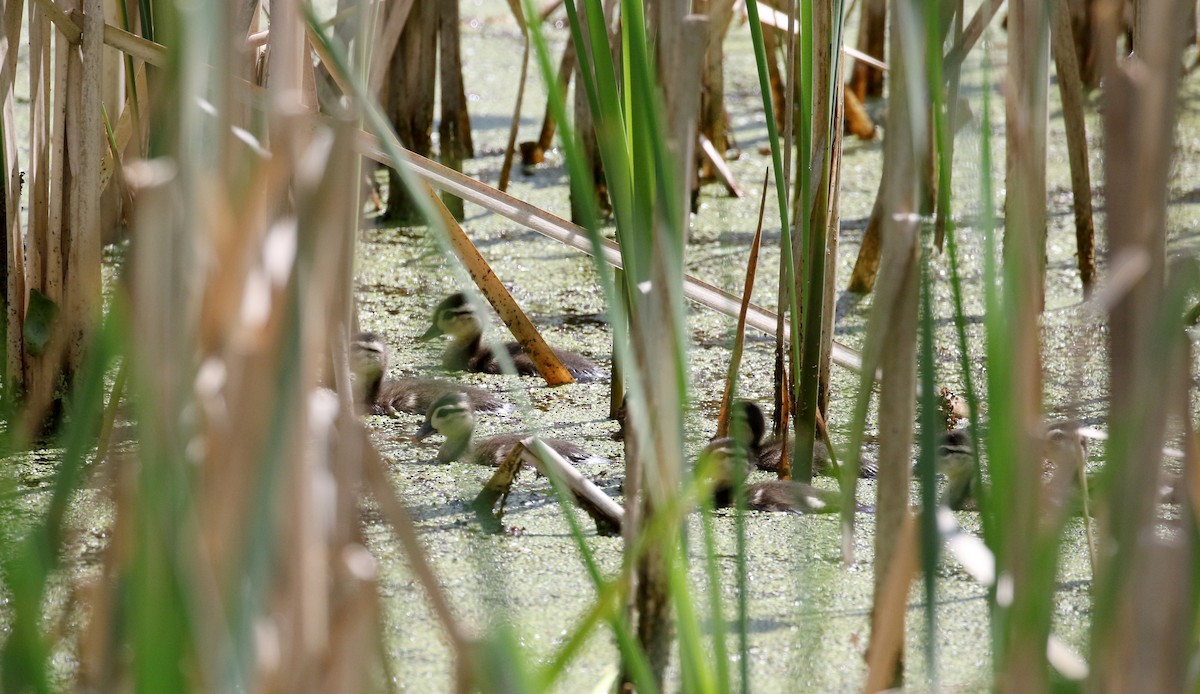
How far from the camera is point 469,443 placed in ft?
5.92

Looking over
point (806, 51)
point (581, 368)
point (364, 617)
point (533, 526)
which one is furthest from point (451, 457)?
point (364, 617)

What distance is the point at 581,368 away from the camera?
2188 millimetres

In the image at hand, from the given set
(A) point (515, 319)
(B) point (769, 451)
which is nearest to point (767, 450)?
(B) point (769, 451)

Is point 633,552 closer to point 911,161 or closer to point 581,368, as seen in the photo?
point 911,161

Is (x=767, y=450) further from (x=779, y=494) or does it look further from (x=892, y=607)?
(x=892, y=607)

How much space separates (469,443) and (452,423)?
4 centimetres

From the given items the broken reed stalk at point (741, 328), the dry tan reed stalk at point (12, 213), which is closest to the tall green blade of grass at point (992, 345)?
the broken reed stalk at point (741, 328)

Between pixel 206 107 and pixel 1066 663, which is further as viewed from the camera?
pixel 1066 663

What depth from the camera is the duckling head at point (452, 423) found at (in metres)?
1.79

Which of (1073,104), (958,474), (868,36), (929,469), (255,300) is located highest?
(868,36)

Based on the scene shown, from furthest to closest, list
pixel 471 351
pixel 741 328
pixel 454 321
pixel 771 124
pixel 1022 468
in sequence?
1. pixel 471 351
2. pixel 454 321
3. pixel 741 328
4. pixel 771 124
5. pixel 1022 468

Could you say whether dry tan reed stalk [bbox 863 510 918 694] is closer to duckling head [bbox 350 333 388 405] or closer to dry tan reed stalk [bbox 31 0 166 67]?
dry tan reed stalk [bbox 31 0 166 67]

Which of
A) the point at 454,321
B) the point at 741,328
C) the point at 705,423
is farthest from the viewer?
the point at 454,321

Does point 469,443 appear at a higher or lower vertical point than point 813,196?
lower
